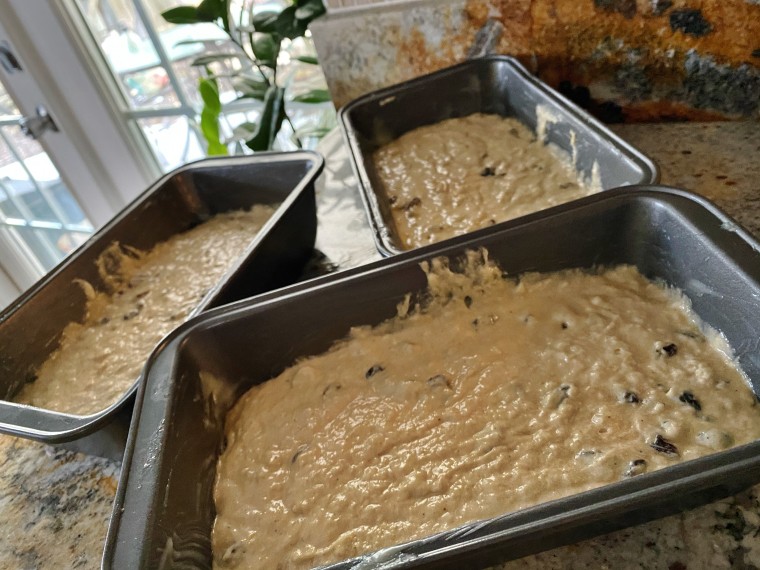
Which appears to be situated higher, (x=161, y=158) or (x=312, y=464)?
(x=312, y=464)

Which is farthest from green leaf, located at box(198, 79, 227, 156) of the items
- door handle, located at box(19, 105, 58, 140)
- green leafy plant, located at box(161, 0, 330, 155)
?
door handle, located at box(19, 105, 58, 140)

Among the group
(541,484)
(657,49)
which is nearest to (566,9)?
(657,49)

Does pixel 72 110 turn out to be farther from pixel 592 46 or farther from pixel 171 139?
pixel 592 46

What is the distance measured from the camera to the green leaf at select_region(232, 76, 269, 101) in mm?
1903

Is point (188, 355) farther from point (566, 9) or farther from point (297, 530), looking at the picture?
point (566, 9)

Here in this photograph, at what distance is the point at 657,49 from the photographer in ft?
3.96

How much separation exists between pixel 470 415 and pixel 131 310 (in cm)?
88

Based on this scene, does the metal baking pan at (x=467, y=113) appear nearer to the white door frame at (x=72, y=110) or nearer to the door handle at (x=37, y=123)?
the white door frame at (x=72, y=110)

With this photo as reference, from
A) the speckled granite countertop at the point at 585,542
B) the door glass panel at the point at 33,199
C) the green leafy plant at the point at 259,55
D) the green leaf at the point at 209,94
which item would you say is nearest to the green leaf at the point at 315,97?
the green leafy plant at the point at 259,55

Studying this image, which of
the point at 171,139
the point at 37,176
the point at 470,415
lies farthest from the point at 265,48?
the point at 37,176

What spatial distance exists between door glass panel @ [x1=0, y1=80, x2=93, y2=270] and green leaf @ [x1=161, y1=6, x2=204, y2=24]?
4.07 feet

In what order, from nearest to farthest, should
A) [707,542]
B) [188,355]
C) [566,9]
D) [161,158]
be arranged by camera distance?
1. [707,542]
2. [188,355]
3. [566,9]
4. [161,158]

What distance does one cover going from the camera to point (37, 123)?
97.1 inches

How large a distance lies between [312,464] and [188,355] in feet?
0.83
